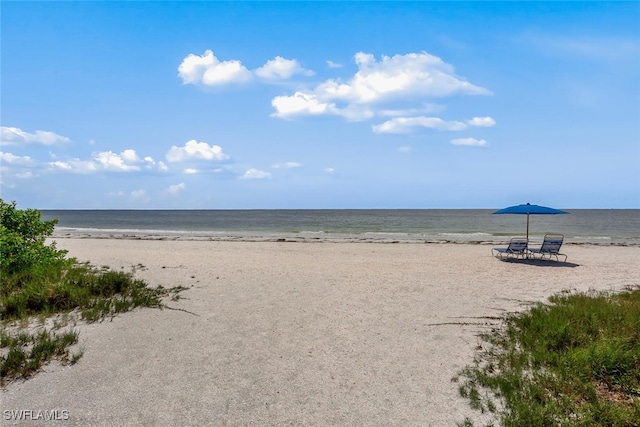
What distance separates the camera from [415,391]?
15.3ft

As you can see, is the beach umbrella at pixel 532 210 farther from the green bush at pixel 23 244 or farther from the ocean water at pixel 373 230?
the green bush at pixel 23 244

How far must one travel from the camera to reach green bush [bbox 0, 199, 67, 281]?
864cm

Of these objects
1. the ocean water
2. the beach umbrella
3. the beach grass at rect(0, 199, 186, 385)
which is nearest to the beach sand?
the beach grass at rect(0, 199, 186, 385)

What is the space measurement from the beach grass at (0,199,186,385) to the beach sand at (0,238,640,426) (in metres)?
0.36

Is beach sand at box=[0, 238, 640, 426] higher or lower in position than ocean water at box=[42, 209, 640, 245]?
lower

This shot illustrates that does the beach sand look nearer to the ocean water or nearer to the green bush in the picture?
the green bush

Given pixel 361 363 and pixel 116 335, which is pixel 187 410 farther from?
pixel 116 335

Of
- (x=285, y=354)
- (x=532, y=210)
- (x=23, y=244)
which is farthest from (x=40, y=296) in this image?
(x=532, y=210)

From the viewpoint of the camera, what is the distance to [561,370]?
4887 millimetres

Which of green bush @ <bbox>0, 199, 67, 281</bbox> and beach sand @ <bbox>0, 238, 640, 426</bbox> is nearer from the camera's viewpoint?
beach sand @ <bbox>0, 238, 640, 426</bbox>

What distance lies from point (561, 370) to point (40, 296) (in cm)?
906

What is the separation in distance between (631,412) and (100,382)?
624cm

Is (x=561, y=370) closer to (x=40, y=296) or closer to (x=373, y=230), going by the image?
(x=40, y=296)

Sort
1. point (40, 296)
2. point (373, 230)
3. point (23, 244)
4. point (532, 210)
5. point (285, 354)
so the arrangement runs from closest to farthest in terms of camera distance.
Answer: point (285, 354) < point (40, 296) < point (23, 244) < point (532, 210) < point (373, 230)
